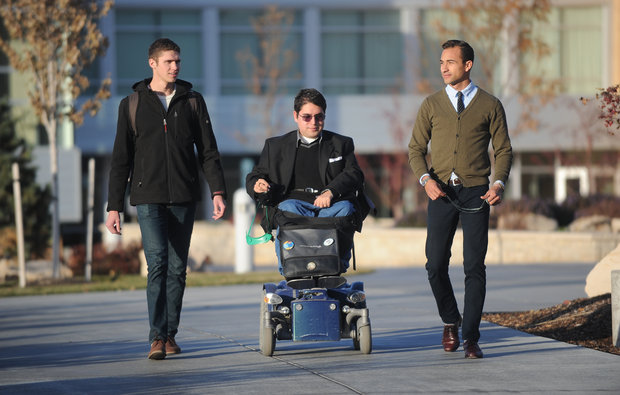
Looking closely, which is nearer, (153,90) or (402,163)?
(153,90)

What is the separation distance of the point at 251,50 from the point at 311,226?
110 feet

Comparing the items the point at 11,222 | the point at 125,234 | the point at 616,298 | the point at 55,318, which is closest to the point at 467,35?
the point at 125,234

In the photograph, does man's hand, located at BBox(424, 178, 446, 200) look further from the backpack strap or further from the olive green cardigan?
the backpack strap

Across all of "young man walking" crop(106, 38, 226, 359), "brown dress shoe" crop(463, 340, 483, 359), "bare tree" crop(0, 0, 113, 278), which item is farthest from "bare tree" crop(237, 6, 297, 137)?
"brown dress shoe" crop(463, 340, 483, 359)

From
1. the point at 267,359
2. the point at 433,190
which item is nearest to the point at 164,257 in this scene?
the point at 267,359

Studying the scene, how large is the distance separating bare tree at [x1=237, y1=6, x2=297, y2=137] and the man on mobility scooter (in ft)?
93.7

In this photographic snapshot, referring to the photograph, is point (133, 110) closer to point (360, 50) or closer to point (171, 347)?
point (171, 347)

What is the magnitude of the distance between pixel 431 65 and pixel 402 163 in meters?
3.55

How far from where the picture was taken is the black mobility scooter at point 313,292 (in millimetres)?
7590

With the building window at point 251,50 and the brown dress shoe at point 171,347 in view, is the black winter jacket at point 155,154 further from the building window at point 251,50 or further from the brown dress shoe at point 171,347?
the building window at point 251,50

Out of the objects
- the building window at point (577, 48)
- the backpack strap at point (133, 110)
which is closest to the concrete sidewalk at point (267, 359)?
the backpack strap at point (133, 110)

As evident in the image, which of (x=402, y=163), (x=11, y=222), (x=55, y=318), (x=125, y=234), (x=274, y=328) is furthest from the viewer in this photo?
(x=402, y=163)

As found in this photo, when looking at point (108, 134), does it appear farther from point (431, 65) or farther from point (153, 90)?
point (153, 90)

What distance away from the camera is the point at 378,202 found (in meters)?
42.0
